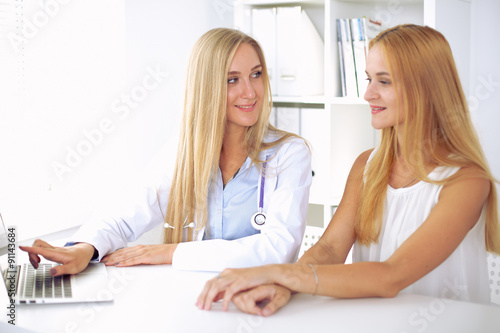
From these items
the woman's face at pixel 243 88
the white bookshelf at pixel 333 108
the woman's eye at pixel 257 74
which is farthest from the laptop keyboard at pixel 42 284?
the white bookshelf at pixel 333 108

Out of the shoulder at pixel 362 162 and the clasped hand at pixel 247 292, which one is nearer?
the clasped hand at pixel 247 292

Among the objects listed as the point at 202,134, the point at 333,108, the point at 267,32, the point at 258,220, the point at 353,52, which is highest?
the point at 267,32

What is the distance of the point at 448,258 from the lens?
5.22 feet

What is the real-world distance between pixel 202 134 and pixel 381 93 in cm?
60

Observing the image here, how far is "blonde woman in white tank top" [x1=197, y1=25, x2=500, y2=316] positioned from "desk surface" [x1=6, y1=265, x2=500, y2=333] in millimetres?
47

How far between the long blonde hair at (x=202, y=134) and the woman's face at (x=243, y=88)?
0.09ft

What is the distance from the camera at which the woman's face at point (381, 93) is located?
1634mm

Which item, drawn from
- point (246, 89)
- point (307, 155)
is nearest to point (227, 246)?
point (307, 155)

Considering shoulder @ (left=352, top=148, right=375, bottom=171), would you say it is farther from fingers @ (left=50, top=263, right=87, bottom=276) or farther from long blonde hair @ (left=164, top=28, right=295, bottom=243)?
fingers @ (left=50, top=263, right=87, bottom=276)

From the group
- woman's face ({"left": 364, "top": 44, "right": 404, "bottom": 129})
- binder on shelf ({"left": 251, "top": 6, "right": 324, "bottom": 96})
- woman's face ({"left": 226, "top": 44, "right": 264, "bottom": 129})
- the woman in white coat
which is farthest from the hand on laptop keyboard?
binder on shelf ({"left": 251, "top": 6, "right": 324, "bottom": 96})

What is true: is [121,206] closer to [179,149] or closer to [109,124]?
[179,149]

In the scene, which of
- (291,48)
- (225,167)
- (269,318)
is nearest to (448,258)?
(269,318)

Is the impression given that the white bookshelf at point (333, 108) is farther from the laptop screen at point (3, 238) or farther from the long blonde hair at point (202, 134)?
the laptop screen at point (3, 238)

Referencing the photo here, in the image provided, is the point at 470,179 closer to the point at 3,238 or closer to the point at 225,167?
the point at 225,167
